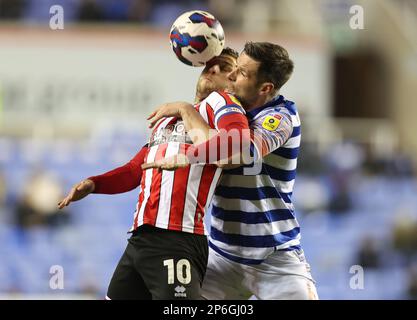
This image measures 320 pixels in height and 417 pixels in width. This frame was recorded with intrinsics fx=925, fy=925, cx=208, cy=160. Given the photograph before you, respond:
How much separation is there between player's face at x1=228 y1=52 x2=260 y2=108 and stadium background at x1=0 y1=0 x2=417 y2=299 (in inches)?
292

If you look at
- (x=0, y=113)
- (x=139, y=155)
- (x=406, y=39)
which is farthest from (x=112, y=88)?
(x=139, y=155)

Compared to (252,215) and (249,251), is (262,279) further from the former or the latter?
(252,215)

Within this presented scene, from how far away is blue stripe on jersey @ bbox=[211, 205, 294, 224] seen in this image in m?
5.16

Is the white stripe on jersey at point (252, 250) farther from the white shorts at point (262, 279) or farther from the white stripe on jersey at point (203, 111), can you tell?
the white stripe on jersey at point (203, 111)

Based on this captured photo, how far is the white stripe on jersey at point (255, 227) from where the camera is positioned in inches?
204

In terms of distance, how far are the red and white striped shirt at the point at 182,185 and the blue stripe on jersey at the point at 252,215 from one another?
1.07ft

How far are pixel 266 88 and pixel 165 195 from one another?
882 millimetres

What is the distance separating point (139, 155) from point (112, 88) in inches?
396

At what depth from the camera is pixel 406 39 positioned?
647 inches

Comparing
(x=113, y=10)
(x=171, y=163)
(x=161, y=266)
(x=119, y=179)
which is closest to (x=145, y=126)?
(x=113, y=10)

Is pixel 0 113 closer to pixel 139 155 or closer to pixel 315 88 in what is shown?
pixel 315 88

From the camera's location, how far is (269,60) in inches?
202

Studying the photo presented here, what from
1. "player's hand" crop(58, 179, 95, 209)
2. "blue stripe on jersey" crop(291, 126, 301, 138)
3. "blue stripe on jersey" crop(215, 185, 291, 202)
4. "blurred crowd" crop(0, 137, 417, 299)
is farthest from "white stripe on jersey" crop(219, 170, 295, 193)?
"blurred crowd" crop(0, 137, 417, 299)

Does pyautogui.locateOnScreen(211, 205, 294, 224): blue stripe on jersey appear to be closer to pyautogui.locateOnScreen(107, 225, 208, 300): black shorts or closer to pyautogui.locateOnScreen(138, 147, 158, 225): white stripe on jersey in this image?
pyautogui.locateOnScreen(107, 225, 208, 300): black shorts
